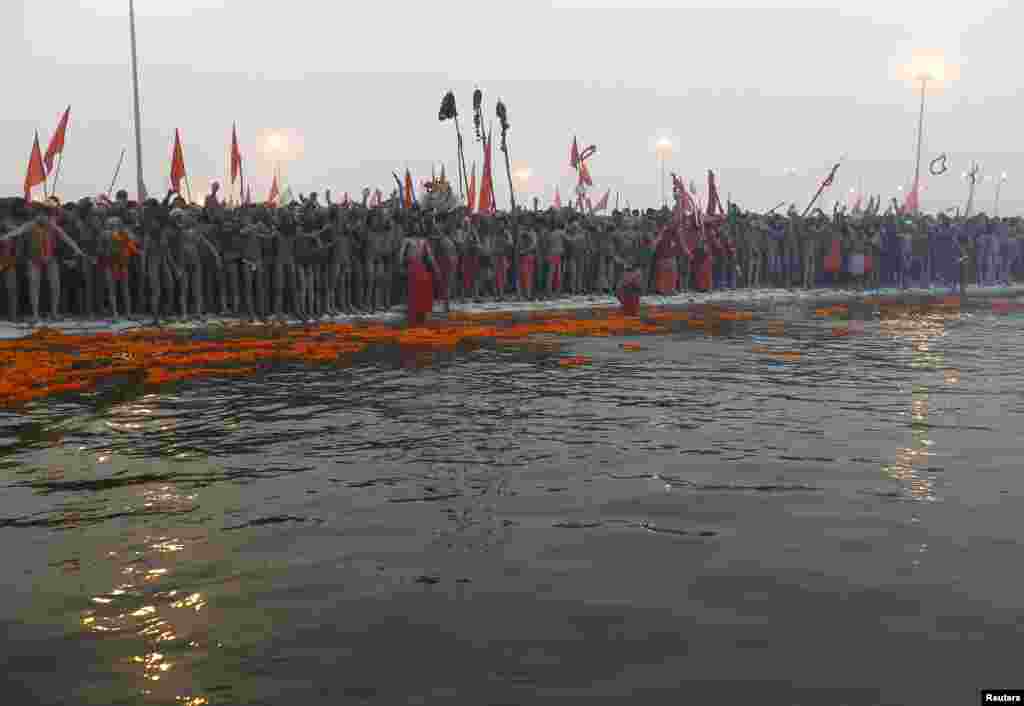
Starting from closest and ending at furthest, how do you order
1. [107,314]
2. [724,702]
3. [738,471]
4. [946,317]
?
[724,702] → [738,471] → [107,314] → [946,317]

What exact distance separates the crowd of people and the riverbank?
0.45m

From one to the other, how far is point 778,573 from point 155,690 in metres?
2.64

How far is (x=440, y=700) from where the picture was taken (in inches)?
135

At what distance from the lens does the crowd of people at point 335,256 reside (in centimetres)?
1881

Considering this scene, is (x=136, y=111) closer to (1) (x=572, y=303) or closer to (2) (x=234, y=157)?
(2) (x=234, y=157)

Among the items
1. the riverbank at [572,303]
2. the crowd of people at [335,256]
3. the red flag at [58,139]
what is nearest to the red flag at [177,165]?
the red flag at [58,139]

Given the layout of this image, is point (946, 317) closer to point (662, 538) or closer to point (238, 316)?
point (238, 316)

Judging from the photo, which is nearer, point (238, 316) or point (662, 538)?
point (662, 538)

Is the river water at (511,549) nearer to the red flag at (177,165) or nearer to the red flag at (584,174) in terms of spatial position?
the red flag at (177,165)

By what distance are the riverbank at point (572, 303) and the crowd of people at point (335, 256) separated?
0.45 m

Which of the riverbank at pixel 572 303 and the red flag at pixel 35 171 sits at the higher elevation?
the red flag at pixel 35 171

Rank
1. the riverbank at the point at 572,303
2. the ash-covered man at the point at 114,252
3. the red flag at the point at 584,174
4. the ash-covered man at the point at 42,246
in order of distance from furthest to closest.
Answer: the red flag at the point at 584,174 < the ash-covered man at the point at 114,252 < the riverbank at the point at 572,303 < the ash-covered man at the point at 42,246

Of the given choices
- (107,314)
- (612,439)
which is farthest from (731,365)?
(107,314)

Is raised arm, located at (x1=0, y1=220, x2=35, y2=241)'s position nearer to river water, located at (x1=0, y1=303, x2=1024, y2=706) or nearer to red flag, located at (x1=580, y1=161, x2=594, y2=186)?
river water, located at (x1=0, y1=303, x2=1024, y2=706)
